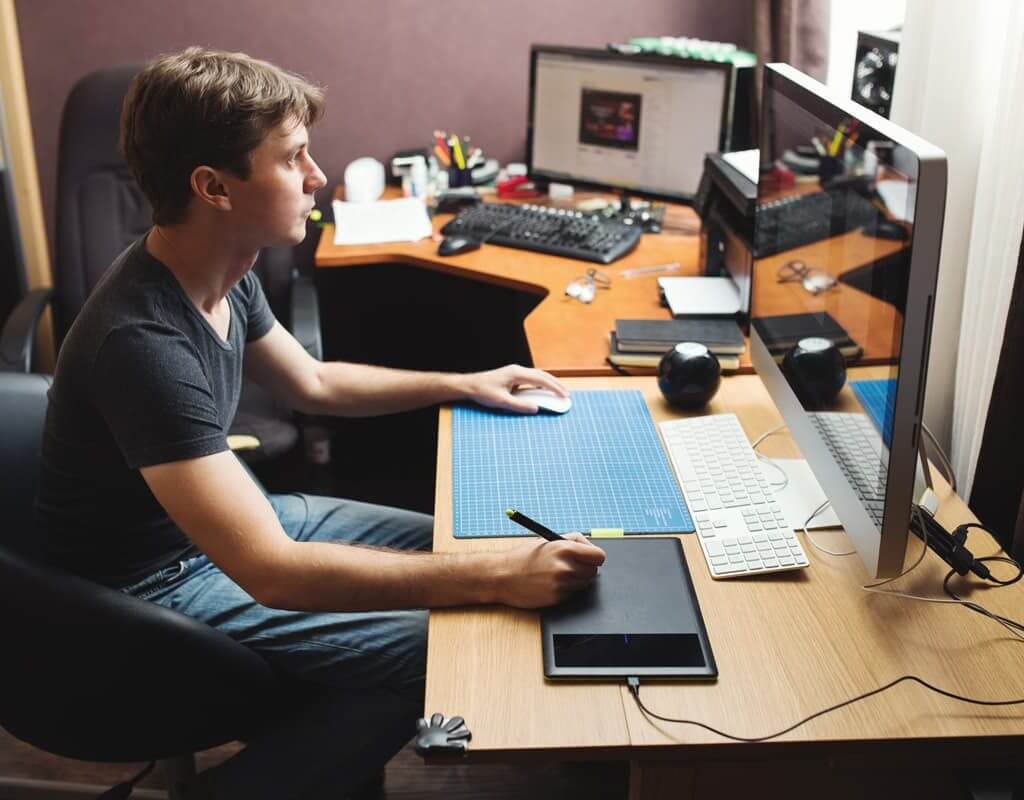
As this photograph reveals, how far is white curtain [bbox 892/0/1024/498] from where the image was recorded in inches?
58.2

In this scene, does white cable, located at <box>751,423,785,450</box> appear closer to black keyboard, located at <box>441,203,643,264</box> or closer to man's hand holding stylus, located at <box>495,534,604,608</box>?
man's hand holding stylus, located at <box>495,534,604,608</box>

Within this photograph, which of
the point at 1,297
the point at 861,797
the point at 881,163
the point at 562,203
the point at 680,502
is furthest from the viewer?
the point at 1,297

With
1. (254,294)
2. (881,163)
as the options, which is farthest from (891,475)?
(254,294)

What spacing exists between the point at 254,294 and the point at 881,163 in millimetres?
969

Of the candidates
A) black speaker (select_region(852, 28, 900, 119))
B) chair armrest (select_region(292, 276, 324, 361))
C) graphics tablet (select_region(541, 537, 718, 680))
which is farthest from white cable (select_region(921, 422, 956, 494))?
chair armrest (select_region(292, 276, 324, 361))

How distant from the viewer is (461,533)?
4.29ft

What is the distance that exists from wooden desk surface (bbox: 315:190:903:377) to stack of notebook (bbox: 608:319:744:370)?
25mm

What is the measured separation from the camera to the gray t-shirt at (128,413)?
1.25 meters

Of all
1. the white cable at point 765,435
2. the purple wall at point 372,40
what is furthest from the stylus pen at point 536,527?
the purple wall at point 372,40

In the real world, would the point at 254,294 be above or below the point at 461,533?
above

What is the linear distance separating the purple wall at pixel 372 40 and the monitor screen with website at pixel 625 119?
255 millimetres

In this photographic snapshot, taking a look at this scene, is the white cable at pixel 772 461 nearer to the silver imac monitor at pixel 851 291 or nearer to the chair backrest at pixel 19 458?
the silver imac monitor at pixel 851 291

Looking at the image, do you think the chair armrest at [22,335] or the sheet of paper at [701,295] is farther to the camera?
the chair armrest at [22,335]

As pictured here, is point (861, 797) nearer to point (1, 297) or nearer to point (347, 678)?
point (347, 678)
